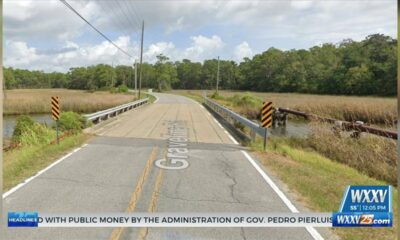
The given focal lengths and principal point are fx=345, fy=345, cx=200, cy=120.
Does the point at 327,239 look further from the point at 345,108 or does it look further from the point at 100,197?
the point at 345,108

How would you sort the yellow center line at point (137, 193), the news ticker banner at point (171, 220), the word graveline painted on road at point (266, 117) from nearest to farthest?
1. the news ticker banner at point (171, 220)
2. the yellow center line at point (137, 193)
3. the word graveline painted on road at point (266, 117)

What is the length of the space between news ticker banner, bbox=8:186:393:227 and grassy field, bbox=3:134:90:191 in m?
2.88

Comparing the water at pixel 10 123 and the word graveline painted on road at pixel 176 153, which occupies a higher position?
the word graveline painted on road at pixel 176 153

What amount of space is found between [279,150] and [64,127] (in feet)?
31.7

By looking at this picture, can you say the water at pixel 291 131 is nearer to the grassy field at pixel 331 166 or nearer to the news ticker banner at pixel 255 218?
the grassy field at pixel 331 166

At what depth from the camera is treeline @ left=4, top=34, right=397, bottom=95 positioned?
82250 millimetres

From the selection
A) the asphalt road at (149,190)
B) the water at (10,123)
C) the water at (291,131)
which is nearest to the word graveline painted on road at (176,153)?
the asphalt road at (149,190)

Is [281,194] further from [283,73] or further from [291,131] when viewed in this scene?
[283,73]

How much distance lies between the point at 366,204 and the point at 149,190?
4251 mm

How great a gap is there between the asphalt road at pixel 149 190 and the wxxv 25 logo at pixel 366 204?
3.18 ft

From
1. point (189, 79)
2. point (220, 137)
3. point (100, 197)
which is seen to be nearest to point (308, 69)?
point (189, 79)

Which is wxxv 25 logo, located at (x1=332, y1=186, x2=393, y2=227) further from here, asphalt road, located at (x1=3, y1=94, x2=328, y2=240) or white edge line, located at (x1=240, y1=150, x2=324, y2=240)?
asphalt road, located at (x1=3, y1=94, x2=328, y2=240)

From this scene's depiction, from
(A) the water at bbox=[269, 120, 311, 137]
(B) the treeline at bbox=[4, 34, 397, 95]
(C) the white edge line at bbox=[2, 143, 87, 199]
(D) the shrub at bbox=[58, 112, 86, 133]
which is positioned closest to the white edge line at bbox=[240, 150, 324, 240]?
(C) the white edge line at bbox=[2, 143, 87, 199]

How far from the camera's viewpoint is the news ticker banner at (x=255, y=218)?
4.19 meters
